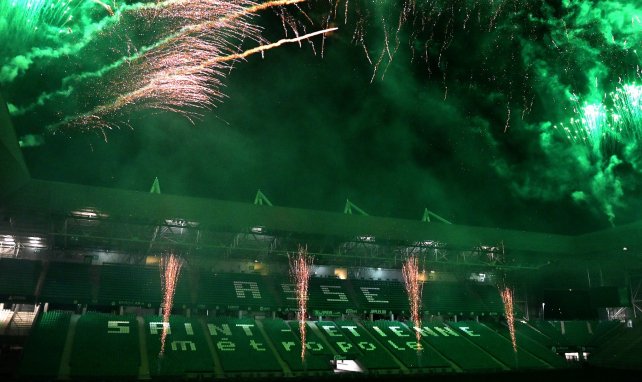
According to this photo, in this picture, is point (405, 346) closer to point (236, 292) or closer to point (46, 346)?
point (236, 292)

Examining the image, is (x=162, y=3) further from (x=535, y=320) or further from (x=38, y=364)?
(x=535, y=320)

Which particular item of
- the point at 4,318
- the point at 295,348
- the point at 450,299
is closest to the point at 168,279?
the point at 4,318

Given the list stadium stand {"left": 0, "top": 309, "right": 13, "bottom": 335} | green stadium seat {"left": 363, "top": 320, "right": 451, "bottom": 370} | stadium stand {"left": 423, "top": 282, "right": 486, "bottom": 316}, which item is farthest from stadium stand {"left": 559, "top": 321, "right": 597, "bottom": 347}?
stadium stand {"left": 0, "top": 309, "right": 13, "bottom": 335}

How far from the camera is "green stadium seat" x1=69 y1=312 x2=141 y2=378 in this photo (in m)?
23.7

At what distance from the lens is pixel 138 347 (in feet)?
86.0

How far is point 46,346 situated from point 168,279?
29.7 feet

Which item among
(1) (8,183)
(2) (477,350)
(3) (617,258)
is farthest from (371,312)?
(1) (8,183)

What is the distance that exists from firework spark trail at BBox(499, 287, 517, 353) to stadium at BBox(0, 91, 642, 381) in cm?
46

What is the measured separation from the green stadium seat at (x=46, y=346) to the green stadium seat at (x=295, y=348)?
12038 mm

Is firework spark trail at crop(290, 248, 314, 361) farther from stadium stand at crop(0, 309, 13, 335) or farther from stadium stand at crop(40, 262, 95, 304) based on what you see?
stadium stand at crop(0, 309, 13, 335)

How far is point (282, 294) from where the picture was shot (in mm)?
35188

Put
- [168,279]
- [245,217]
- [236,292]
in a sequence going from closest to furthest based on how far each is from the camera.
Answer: [245,217] → [168,279] → [236,292]

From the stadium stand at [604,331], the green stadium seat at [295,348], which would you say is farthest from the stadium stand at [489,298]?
the green stadium seat at [295,348]

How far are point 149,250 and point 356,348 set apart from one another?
16012mm
